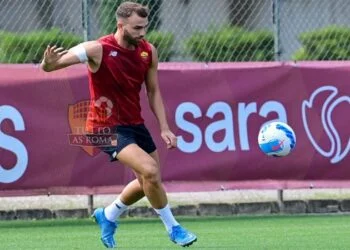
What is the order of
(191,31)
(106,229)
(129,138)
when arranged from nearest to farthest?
(129,138) → (106,229) → (191,31)

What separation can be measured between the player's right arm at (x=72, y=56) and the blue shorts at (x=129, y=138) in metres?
0.56

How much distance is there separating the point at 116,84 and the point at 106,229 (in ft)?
4.17

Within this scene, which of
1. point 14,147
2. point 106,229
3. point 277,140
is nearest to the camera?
point 106,229

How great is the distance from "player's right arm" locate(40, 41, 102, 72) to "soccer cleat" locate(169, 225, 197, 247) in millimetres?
1511

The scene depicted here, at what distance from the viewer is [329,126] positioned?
582 inches

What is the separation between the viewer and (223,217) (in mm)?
14477

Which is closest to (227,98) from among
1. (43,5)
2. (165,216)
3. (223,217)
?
(223,217)

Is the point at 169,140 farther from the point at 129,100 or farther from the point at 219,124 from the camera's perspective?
the point at 219,124

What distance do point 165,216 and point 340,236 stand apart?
6.46 feet

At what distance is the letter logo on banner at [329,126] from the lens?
14.7 metres

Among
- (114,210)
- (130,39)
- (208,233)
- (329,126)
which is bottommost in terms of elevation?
(208,233)

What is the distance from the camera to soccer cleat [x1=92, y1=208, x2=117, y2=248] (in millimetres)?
10898

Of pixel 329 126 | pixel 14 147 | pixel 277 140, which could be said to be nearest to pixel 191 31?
pixel 329 126

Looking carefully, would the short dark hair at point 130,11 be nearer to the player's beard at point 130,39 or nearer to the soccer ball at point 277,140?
the player's beard at point 130,39
